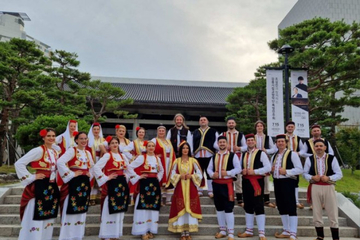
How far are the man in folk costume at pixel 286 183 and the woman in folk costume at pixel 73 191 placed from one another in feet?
10.6

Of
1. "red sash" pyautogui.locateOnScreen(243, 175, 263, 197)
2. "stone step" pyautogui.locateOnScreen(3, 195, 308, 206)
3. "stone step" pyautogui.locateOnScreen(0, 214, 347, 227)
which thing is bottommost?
"stone step" pyautogui.locateOnScreen(0, 214, 347, 227)

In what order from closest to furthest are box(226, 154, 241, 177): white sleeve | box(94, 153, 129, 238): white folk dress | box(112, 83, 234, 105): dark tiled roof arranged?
1. box(94, 153, 129, 238): white folk dress
2. box(226, 154, 241, 177): white sleeve
3. box(112, 83, 234, 105): dark tiled roof

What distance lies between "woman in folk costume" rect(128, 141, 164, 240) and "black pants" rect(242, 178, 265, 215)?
1.54 metres

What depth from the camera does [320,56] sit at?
30.9 ft

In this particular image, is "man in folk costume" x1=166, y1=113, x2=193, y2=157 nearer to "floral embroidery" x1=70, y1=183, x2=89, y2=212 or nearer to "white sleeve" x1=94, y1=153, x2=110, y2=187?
"white sleeve" x1=94, y1=153, x2=110, y2=187

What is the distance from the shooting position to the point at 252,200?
4.55m

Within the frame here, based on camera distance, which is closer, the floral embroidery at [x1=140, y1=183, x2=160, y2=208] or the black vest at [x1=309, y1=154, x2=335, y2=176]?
the black vest at [x1=309, y1=154, x2=335, y2=176]

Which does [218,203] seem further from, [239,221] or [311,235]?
[311,235]

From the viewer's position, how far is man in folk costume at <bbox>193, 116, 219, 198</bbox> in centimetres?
569

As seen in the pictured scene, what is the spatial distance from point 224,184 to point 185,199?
73cm

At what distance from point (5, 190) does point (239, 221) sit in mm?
5019

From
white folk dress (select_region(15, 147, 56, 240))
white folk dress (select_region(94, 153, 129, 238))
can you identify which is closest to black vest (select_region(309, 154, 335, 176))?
white folk dress (select_region(94, 153, 129, 238))

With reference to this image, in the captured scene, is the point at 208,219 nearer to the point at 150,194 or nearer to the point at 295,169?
the point at 150,194

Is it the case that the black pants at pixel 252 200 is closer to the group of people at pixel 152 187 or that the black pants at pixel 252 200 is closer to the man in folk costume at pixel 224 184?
the group of people at pixel 152 187
